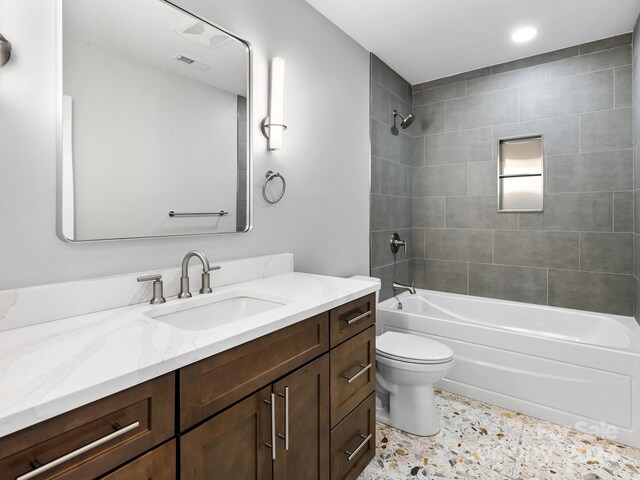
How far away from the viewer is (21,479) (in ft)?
2.03

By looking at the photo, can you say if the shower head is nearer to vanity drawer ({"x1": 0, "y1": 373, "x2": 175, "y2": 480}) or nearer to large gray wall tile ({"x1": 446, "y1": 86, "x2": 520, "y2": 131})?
large gray wall tile ({"x1": 446, "y1": 86, "x2": 520, "y2": 131})

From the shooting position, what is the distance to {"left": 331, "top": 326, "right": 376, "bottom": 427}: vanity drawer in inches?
56.2

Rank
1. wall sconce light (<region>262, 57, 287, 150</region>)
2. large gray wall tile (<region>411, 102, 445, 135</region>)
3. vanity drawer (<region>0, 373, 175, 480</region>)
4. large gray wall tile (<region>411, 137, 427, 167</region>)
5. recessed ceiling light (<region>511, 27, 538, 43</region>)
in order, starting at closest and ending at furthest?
vanity drawer (<region>0, 373, 175, 480</region>) < wall sconce light (<region>262, 57, 287, 150</region>) < recessed ceiling light (<region>511, 27, 538, 43</region>) < large gray wall tile (<region>411, 102, 445, 135</region>) < large gray wall tile (<region>411, 137, 427, 167</region>)

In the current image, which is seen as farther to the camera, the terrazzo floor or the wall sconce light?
the wall sconce light

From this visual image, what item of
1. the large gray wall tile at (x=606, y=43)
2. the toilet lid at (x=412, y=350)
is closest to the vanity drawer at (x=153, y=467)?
the toilet lid at (x=412, y=350)

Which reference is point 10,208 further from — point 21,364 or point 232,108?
point 232,108

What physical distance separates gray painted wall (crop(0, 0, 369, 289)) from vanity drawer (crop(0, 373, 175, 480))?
0.64m

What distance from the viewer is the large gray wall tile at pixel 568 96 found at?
271cm

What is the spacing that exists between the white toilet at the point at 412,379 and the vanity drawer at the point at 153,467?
1.40 meters

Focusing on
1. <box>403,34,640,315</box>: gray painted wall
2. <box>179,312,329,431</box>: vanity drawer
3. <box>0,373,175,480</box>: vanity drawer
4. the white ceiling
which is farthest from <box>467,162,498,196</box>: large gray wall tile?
<box>0,373,175,480</box>: vanity drawer

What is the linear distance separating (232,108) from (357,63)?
4.49 ft

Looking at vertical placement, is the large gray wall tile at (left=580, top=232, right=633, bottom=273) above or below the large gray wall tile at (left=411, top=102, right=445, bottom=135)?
below

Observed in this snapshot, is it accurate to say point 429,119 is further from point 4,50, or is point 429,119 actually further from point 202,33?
point 4,50

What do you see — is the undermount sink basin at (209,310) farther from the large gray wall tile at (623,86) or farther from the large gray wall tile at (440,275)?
the large gray wall tile at (623,86)
